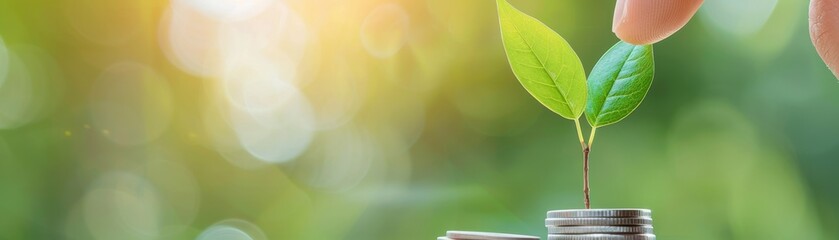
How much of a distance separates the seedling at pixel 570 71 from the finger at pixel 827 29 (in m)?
0.18

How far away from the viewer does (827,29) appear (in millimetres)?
482

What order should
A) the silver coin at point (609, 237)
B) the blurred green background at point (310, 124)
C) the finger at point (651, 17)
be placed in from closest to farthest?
1. the finger at point (651, 17)
2. the silver coin at point (609, 237)
3. the blurred green background at point (310, 124)

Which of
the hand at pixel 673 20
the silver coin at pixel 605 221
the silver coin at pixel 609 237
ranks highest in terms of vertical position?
the hand at pixel 673 20

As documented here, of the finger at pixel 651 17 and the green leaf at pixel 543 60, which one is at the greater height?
the green leaf at pixel 543 60

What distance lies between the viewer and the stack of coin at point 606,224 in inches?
24.0

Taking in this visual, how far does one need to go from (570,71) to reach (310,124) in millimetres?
773

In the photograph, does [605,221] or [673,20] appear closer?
[673,20]

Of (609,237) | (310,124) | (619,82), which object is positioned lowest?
(609,237)

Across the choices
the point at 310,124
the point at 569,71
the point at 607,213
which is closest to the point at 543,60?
the point at 569,71

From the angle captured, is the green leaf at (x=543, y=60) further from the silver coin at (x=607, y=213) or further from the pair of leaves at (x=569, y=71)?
the silver coin at (x=607, y=213)

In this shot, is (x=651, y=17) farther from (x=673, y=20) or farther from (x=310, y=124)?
(x=310, y=124)

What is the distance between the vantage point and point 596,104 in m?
0.69

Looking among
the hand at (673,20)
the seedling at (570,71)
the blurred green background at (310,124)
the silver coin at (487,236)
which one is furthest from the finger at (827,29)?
the blurred green background at (310,124)

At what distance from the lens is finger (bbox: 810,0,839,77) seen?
48cm
